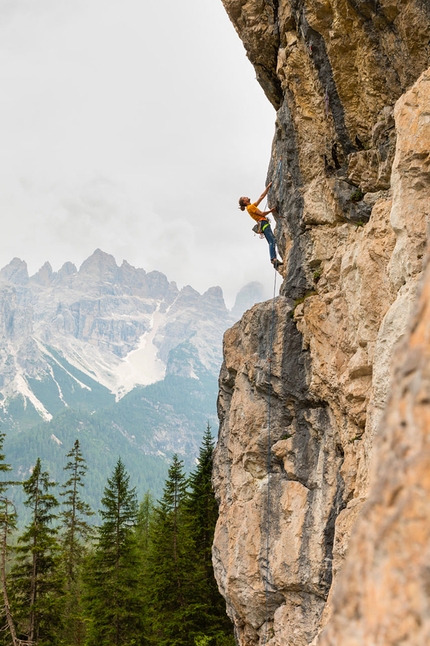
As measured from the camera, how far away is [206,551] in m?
26.2

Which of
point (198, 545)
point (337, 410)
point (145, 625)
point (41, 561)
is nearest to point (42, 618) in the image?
point (41, 561)

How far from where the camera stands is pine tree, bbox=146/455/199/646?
23891mm

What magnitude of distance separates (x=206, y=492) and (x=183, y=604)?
549 cm

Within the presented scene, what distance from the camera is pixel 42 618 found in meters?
22.5

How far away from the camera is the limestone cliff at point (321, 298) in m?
11.0

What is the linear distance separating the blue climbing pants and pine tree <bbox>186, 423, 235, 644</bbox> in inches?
580

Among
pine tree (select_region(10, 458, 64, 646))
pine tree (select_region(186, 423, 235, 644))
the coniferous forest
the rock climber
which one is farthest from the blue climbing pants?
pine tree (select_region(10, 458, 64, 646))

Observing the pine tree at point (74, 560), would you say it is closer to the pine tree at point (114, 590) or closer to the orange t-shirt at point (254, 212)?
the pine tree at point (114, 590)

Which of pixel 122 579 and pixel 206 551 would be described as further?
pixel 206 551

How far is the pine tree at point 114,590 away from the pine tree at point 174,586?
1.01 meters

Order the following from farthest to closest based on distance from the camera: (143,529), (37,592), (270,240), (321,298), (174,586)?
(143,529), (174,586), (37,592), (270,240), (321,298)

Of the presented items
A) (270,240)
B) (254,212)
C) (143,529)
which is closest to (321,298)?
(270,240)

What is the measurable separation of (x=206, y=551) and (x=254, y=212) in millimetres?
17724

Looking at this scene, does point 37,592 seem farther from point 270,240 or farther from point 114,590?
point 270,240
